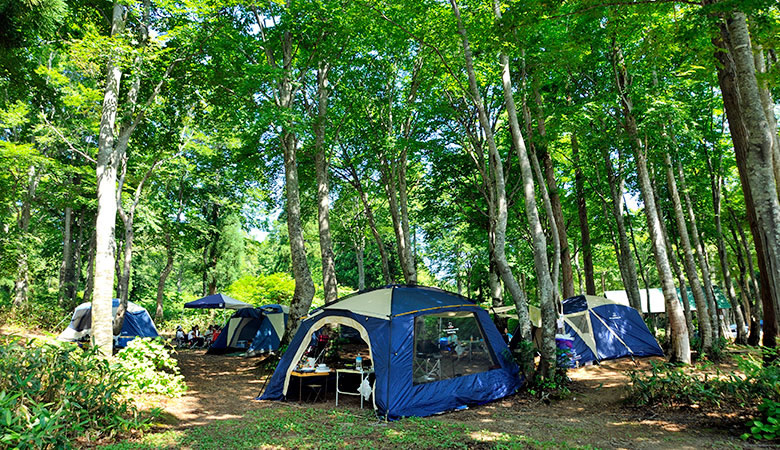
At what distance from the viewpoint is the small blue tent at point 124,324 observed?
40.1 feet

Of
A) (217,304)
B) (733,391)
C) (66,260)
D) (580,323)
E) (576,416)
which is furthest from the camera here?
(66,260)

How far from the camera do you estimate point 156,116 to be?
9508mm

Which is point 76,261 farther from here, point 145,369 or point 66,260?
point 145,369

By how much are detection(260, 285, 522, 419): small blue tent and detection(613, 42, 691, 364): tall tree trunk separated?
11.2ft

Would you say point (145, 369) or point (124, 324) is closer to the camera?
point (145, 369)

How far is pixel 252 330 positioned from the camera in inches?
571

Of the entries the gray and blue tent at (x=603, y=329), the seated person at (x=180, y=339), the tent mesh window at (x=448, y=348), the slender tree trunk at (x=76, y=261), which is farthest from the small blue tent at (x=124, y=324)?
the gray and blue tent at (x=603, y=329)

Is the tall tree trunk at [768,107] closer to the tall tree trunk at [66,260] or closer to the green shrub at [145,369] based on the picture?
the green shrub at [145,369]

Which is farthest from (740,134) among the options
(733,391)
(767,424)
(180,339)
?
(180,339)

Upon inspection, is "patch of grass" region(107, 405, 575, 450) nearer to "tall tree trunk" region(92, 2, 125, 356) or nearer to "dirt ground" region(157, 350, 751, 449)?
"dirt ground" region(157, 350, 751, 449)

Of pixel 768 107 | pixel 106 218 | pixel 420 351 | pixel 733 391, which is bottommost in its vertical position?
pixel 733 391

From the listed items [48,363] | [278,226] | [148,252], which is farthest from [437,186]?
[278,226]

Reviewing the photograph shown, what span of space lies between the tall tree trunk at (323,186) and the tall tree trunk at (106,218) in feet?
15.3

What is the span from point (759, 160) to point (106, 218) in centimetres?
966
